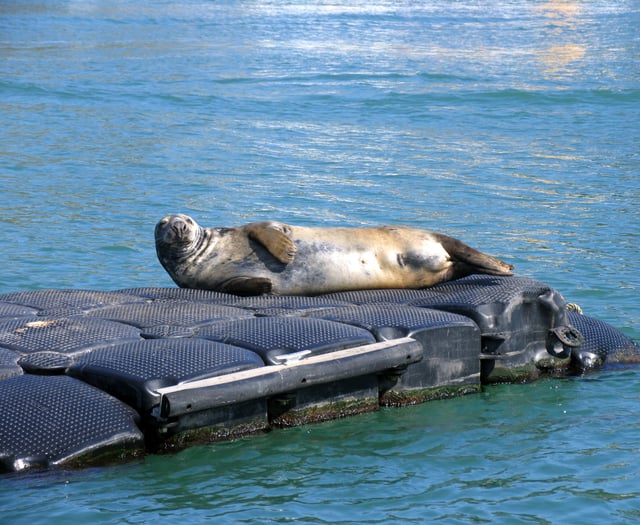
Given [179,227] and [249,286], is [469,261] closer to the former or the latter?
[249,286]

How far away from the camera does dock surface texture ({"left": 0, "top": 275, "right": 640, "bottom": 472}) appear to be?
524cm

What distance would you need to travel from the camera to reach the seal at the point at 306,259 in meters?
7.43

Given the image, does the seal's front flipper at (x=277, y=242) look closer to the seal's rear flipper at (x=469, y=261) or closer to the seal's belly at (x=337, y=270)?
the seal's belly at (x=337, y=270)

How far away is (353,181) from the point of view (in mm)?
14914

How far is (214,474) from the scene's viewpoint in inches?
209

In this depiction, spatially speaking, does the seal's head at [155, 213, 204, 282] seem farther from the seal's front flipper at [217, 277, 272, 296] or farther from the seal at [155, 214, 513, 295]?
the seal's front flipper at [217, 277, 272, 296]

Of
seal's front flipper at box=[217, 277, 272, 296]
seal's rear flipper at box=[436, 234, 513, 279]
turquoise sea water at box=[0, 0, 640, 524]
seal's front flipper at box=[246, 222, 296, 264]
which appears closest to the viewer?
turquoise sea water at box=[0, 0, 640, 524]

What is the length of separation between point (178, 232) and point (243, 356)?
6.12 ft

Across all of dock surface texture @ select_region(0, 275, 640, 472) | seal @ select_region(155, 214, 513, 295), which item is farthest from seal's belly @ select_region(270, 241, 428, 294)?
dock surface texture @ select_region(0, 275, 640, 472)

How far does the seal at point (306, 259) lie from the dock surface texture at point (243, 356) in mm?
140


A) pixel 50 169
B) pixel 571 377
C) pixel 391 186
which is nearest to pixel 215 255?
pixel 571 377

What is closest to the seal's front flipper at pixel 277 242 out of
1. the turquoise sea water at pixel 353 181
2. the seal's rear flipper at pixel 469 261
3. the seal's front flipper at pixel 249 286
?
the seal's front flipper at pixel 249 286

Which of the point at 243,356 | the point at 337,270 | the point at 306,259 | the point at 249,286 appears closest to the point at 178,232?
the point at 249,286

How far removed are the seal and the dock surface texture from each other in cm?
14
